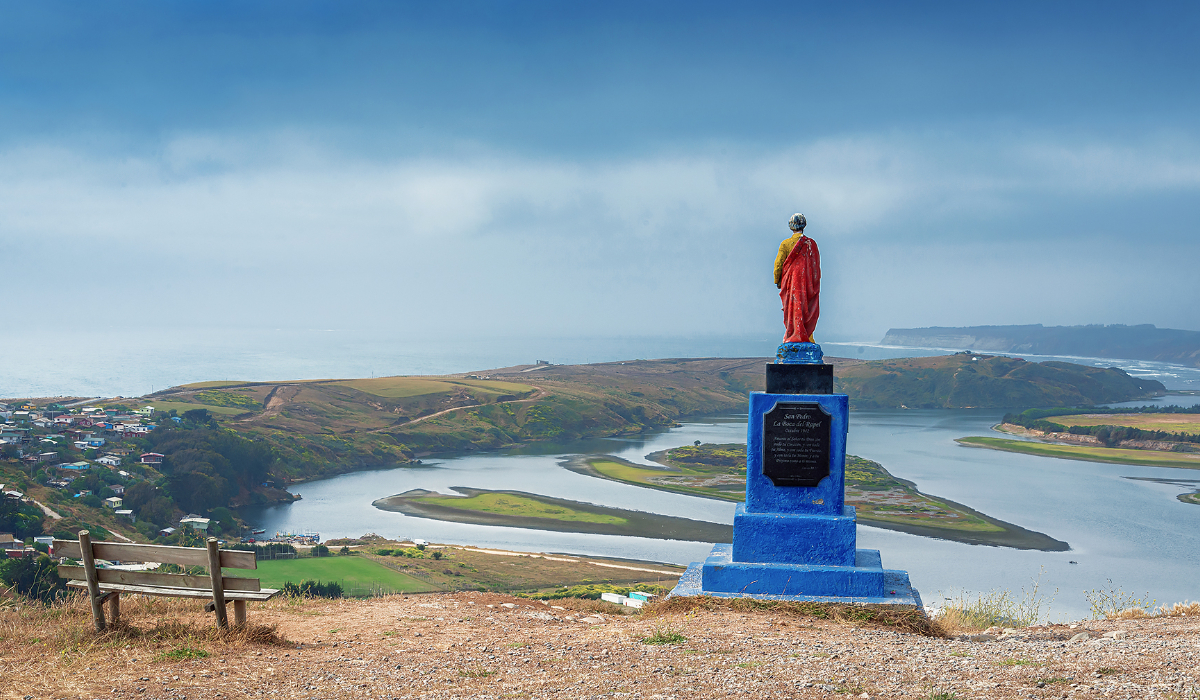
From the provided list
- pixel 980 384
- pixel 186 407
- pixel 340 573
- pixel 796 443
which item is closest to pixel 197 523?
pixel 340 573

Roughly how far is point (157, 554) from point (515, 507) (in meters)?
44.1

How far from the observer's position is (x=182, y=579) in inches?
288

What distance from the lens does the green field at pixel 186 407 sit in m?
80.9

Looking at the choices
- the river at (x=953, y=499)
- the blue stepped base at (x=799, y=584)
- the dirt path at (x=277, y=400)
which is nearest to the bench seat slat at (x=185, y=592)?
the blue stepped base at (x=799, y=584)

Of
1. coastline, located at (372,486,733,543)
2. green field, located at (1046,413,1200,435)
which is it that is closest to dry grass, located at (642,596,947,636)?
coastline, located at (372,486,733,543)

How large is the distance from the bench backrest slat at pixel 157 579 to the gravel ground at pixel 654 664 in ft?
1.73

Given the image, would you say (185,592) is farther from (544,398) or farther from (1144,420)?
(1144,420)

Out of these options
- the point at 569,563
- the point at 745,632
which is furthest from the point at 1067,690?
the point at 569,563

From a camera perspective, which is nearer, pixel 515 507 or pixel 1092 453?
pixel 515 507

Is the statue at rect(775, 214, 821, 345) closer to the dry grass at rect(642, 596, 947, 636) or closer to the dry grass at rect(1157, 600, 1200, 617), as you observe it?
the dry grass at rect(642, 596, 947, 636)

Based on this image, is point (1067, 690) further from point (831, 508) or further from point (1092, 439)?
point (1092, 439)

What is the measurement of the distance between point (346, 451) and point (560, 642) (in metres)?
74.9

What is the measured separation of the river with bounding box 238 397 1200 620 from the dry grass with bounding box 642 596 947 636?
18390 millimetres

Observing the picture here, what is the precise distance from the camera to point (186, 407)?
83.1m
